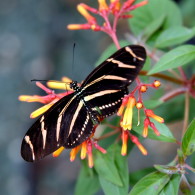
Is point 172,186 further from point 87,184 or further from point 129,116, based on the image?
point 87,184

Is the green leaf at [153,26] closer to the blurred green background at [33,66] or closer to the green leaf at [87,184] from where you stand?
the green leaf at [87,184]

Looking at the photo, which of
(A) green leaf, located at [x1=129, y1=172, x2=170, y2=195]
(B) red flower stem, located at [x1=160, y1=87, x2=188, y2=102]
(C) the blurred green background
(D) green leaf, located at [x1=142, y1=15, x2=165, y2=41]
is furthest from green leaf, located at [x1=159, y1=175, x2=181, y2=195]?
(C) the blurred green background

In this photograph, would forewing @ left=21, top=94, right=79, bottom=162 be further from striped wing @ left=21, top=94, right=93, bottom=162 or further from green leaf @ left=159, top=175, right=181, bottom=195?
green leaf @ left=159, top=175, right=181, bottom=195

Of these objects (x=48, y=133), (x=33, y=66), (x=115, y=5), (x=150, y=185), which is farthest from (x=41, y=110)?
(x=33, y=66)

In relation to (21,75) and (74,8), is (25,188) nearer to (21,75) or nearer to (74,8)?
(21,75)

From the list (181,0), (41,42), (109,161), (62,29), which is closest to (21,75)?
(41,42)
